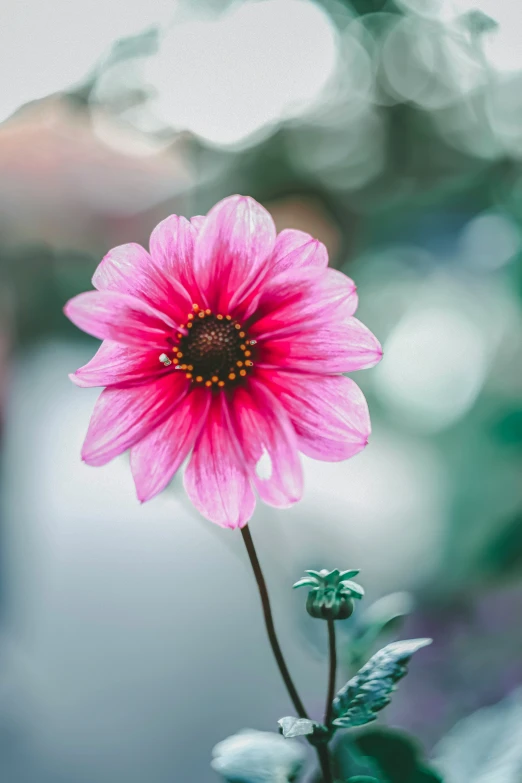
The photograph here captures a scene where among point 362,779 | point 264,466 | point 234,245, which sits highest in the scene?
point 234,245

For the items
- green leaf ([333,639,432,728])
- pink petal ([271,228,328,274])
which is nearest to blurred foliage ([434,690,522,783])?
green leaf ([333,639,432,728])

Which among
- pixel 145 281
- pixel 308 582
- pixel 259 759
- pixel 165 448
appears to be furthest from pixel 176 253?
pixel 259 759


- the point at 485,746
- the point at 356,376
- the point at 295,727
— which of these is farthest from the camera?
the point at 356,376

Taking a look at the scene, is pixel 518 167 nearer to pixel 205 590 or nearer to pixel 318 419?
pixel 318 419

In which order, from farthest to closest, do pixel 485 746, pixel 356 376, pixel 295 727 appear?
pixel 356 376 < pixel 485 746 < pixel 295 727

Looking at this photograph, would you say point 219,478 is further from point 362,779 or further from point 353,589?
point 362,779

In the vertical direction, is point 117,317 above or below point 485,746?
above

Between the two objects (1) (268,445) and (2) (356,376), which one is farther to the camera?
(2) (356,376)
